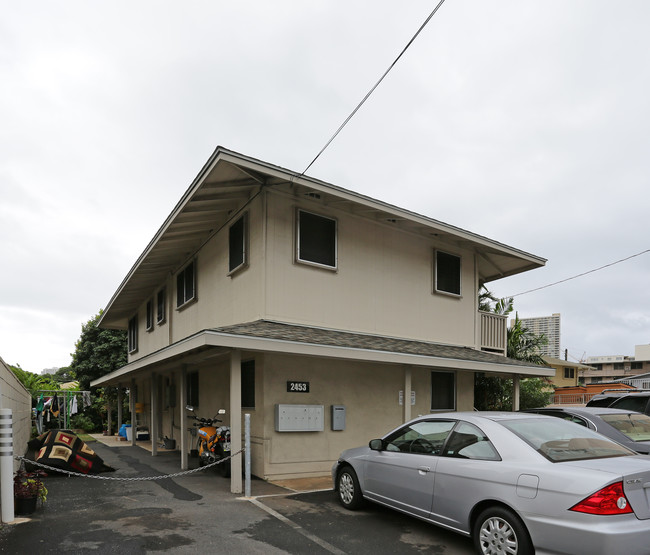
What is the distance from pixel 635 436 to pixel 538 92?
20.1 feet

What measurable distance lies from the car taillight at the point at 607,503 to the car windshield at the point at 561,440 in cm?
61

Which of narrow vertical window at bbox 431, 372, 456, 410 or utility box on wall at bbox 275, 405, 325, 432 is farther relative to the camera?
narrow vertical window at bbox 431, 372, 456, 410

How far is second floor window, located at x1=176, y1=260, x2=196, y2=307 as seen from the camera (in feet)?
49.2

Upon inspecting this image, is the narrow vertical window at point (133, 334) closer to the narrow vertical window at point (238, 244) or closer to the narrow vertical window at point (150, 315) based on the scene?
the narrow vertical window at point (150, 315)

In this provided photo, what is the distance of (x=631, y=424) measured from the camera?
7.80 meters

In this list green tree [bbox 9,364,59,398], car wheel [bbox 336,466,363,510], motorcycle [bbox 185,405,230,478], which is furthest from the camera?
green tree [bbox 9,364,59,398]

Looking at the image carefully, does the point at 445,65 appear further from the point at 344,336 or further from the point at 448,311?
the point at 448,311

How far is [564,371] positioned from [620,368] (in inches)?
1569

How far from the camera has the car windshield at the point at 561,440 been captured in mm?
5188

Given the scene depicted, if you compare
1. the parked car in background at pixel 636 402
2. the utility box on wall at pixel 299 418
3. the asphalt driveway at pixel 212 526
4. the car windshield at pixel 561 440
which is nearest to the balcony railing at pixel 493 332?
the parked car in background at pixel 636 402

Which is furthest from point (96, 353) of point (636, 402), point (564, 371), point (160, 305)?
point (564, 371)

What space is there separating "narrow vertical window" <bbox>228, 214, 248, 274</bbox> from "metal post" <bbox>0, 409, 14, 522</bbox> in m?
5.56

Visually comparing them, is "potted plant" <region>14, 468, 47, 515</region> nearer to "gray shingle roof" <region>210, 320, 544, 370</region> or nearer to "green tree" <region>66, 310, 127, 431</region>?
"gray shingle roof" <region>210, 320, 544, 370</region>

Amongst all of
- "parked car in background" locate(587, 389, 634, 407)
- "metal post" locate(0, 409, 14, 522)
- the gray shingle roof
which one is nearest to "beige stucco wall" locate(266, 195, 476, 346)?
the gray shingle roof
